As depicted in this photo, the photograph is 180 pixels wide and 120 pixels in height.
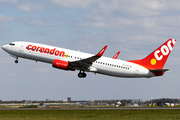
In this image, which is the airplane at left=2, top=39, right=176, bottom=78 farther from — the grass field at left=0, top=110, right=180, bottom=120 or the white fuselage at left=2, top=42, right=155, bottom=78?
the grass field at left=0, top=110, right=180, bottom=120

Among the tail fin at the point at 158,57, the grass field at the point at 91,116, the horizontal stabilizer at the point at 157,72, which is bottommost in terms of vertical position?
the grass field at the point at 91,116

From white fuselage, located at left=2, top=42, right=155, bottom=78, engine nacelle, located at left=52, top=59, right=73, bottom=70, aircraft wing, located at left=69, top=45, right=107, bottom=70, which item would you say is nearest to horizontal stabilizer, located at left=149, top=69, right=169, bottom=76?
white fuselage, located at left=2, top=42, right=155, bottom=78

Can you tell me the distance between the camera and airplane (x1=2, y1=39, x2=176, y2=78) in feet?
159

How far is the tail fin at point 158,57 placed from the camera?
52.2 meters

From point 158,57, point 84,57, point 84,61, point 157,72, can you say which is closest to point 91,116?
point 84,61

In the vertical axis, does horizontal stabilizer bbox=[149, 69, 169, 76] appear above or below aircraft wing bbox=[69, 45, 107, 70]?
below

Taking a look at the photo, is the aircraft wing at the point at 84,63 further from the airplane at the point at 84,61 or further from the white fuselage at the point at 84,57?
the white fuselage at the point at 84,57

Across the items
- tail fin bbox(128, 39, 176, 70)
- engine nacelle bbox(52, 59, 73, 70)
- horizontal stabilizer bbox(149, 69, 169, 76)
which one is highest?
tail fin bbox(128, 39, 176, 70)

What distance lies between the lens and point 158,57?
53.1 m

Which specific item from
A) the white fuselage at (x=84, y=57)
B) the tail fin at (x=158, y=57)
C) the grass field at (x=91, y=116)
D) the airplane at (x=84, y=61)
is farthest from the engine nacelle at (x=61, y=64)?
the grass field at (x=91, y=116)

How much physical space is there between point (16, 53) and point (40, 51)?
5.14m

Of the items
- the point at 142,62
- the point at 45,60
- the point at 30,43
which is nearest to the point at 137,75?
the point at 142,62

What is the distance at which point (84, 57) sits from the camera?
163 ft

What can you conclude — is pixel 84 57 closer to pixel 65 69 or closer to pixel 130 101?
pixel 65 69
